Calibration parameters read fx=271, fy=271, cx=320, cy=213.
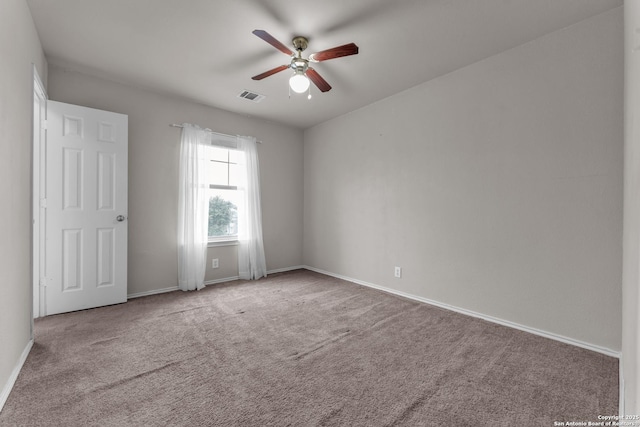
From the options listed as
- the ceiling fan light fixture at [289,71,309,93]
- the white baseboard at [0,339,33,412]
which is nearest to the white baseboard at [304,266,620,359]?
the ceiling fan light fixture at [289,71,309,93]

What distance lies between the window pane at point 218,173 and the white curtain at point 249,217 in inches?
8.2

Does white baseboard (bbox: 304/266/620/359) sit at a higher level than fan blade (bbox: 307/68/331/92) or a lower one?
lower

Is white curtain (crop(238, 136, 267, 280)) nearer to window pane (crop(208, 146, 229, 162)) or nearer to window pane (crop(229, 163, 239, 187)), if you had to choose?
window pane (crop(229, 163, 239, 187))

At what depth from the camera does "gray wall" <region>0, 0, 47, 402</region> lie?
1573 mm

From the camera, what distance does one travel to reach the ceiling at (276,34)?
2.04m

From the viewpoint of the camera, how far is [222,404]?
60.4 inches

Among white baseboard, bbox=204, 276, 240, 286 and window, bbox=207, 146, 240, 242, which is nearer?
white baseboard, bbox=204, 276, 240, 286

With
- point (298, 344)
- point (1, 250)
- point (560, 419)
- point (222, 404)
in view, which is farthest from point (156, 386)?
point (560, 419)

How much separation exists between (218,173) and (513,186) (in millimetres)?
3766

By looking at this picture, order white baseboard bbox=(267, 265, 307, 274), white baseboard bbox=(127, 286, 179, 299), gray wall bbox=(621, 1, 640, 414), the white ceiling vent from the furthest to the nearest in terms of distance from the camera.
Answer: white baseboard bbox=(267, 265, 307, 274), the white ceiling vent, white baseboard bbox=(127, 286, 179, 299), gray wall bbox=(621, 1, 640, 414)

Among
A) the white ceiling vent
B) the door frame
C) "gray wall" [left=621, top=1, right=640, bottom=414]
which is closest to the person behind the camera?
"gray wall" [left=621, top=1, right=640, bottom=414]

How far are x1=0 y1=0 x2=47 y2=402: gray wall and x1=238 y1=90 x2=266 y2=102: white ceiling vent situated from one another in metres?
1.88

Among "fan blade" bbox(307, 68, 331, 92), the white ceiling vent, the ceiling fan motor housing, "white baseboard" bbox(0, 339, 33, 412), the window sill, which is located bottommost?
"white baseboard" bbox(0, 339, 33, 412)

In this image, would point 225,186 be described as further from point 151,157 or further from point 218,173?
point 151,157
